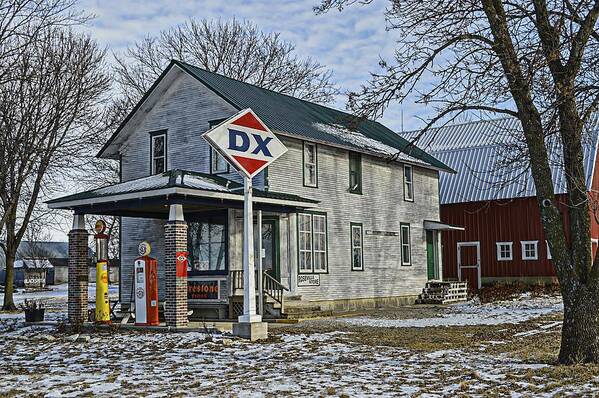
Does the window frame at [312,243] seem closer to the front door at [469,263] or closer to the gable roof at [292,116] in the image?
the gable roof at [292,116]

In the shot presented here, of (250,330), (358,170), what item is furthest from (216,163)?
(250,330)

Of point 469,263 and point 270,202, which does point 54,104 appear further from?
point 469,263

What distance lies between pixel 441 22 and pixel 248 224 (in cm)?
582

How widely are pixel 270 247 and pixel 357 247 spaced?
4.35 meters

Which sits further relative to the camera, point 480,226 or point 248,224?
point 480,226

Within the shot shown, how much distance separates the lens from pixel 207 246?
21.9 m

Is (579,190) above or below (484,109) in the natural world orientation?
below

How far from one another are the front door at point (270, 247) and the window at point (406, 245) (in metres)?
7.62

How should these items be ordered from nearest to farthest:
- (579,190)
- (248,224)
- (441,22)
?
(579,190)
(441,22)
(248,224)

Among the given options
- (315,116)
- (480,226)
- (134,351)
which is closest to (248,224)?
(134,351)

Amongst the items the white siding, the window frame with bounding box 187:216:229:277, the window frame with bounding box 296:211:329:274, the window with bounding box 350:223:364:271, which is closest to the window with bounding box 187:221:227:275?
the window frame with bounding box 187:216:229:277

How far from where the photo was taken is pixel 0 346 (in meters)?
15.4

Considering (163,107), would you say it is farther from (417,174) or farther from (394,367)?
(394,367)

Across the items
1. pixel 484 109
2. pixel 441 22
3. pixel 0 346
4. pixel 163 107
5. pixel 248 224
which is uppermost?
pixel 163 107
